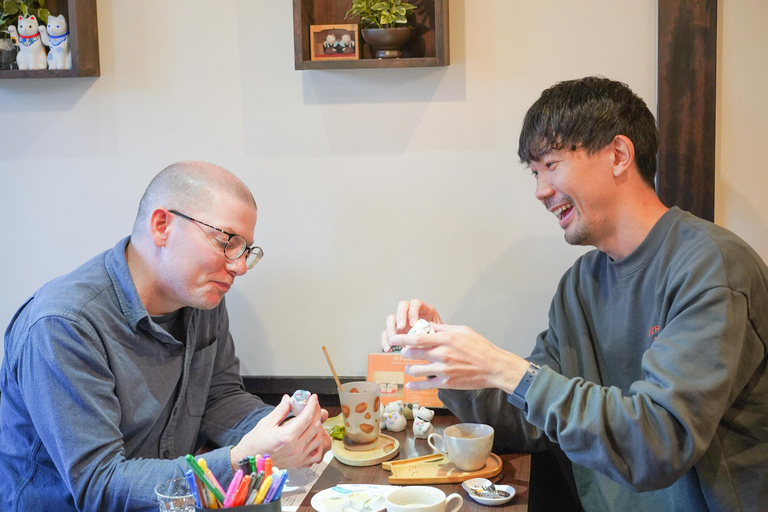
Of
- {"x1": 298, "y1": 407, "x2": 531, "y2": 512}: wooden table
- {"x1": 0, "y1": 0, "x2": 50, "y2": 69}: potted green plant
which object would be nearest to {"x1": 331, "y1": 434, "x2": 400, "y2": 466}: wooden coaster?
{"x1": 298, "y1": 407, "x2": 531, "y2": 512}: wooden table

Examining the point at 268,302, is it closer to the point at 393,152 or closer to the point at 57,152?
the point at 393,152

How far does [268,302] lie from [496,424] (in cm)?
89

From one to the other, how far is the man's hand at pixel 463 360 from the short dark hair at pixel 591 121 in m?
0.54

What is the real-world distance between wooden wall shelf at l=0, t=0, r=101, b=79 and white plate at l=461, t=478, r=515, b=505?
1.66 meters

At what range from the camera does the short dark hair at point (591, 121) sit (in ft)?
5.73

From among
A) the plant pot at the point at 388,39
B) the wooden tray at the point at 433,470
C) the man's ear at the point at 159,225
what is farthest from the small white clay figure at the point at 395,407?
the plant pot at the point at 388,39

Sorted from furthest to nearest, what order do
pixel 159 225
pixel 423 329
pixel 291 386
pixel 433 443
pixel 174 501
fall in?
1. pixel 291 386
2. pixel 433 443
3. pixel 159 225
4. pixel 423 329
5. pixel 174 501

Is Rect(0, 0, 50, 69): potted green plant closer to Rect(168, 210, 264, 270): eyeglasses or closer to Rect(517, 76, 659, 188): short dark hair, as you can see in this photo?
Rect(168, 210, 264, 270): eyeglasses

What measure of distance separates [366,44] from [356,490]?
1.32m

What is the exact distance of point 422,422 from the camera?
2.00 meters

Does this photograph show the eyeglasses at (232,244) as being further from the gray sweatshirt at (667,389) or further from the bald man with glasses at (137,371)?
the gray sweatshirt at (667,389)

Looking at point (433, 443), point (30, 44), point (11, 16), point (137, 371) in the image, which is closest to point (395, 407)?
point (433, 443)

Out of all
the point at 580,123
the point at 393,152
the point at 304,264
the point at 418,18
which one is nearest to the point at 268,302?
the point at 304,264

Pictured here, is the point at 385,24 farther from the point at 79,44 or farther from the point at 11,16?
the point at 11,16
